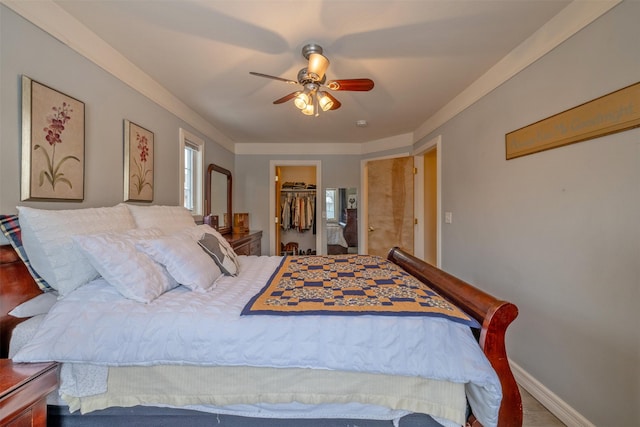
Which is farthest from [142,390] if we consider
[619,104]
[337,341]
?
[619,104]

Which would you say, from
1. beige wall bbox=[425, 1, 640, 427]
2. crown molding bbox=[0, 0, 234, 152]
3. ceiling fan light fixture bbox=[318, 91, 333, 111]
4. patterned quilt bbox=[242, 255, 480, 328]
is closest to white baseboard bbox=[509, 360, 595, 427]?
beige wall bbox=[425, 1, 640, 427]

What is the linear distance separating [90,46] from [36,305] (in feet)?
5.14

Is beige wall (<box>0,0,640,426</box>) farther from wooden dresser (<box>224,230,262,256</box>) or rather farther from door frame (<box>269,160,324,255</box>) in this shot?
door frame (<box>269,160,324,255</box>)

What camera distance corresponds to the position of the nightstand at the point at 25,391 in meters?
0.83

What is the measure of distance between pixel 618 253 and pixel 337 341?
1.39 meters

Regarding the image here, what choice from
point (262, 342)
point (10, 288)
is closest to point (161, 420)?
point (262, 342)

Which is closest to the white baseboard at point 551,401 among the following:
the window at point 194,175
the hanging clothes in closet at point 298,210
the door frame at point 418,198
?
the door frame at point 418,198

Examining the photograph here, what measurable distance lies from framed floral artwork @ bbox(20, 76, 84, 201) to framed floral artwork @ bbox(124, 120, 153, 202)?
37 centimetres

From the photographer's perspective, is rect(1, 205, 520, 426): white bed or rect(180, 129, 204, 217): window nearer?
rect(1, 205, 520, 426): white bed

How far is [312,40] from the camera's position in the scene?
67.4 inches

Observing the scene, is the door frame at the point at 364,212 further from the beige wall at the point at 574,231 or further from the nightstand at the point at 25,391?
the nightstand at the point at 25,391

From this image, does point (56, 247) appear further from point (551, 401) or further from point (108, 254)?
point (551, 401)

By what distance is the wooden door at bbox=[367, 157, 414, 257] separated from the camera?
3.85 metres

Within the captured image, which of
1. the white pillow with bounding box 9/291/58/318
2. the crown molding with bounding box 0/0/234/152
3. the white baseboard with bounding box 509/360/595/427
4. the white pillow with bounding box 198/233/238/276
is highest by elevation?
the crown molding with bounding box 0/0/234/152
